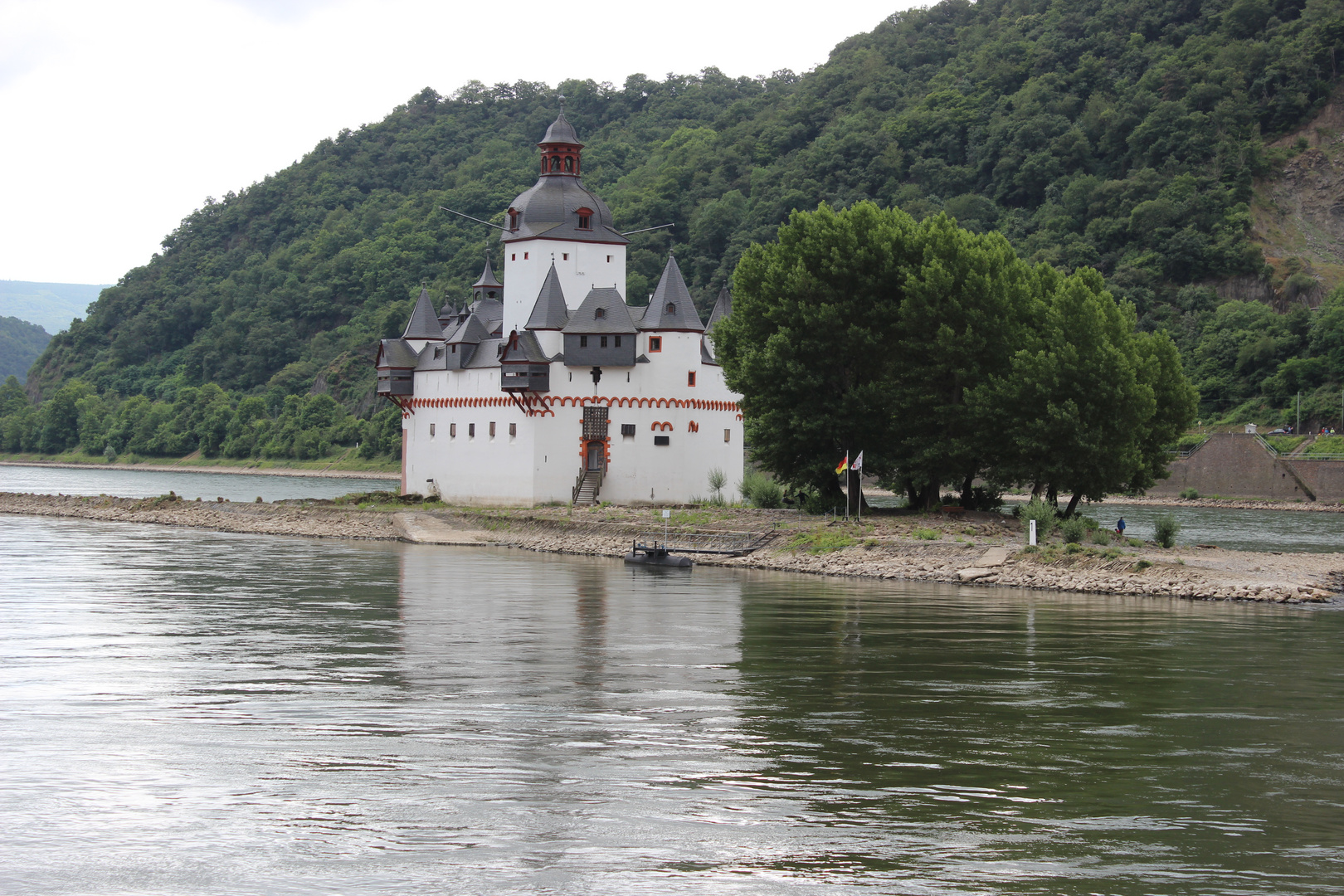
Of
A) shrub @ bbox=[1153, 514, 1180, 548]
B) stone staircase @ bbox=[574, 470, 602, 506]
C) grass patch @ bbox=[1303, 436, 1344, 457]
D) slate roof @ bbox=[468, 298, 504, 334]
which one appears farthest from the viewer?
grass patch @ bbox=[1303, 436, 1344, 457]

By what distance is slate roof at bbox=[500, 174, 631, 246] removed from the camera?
68.9 metres

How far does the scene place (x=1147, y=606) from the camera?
3688 cm

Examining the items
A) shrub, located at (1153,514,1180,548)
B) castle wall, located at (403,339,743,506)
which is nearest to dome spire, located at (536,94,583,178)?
castle wall, located at (403,339,743,506)

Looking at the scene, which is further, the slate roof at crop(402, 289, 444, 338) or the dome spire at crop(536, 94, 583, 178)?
the slate roof at crop(402, 289, 444, 338)

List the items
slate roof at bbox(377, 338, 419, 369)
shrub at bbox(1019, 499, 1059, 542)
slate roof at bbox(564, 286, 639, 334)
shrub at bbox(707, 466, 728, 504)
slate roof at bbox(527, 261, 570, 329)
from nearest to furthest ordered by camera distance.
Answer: shrub at bbox(1019, 499, 1059, 542) < slate roof at bbox(564, 286, 639, 334) < slate roof at bbox(527, 261, 570, 329) < shrub at bbox(707, 466, 728, 504) < slate roof at bbox(377, 338, 419, 369)

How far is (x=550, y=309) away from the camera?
6638 cm

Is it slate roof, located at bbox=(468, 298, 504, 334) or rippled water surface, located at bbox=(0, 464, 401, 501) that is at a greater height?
slate roof, located at bbox=(468, 298, 504, 334)

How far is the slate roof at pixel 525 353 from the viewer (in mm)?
64500

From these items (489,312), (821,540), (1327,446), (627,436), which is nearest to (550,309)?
(627,436)

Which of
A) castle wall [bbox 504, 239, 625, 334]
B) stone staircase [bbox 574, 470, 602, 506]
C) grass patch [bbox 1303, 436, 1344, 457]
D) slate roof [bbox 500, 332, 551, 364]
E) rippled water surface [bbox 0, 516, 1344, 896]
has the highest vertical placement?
castle wall [bbox 504, 239, 625, 334]

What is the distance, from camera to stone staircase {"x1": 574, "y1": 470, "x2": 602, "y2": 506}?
213 ft

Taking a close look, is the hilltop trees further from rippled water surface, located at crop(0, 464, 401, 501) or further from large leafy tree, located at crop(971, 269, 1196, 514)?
rippled water surface, located at crop(0, 464, 401, 501)

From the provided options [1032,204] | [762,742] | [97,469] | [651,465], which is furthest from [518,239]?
[97,469]

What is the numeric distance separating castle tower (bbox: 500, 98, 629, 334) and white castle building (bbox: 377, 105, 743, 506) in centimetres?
8
